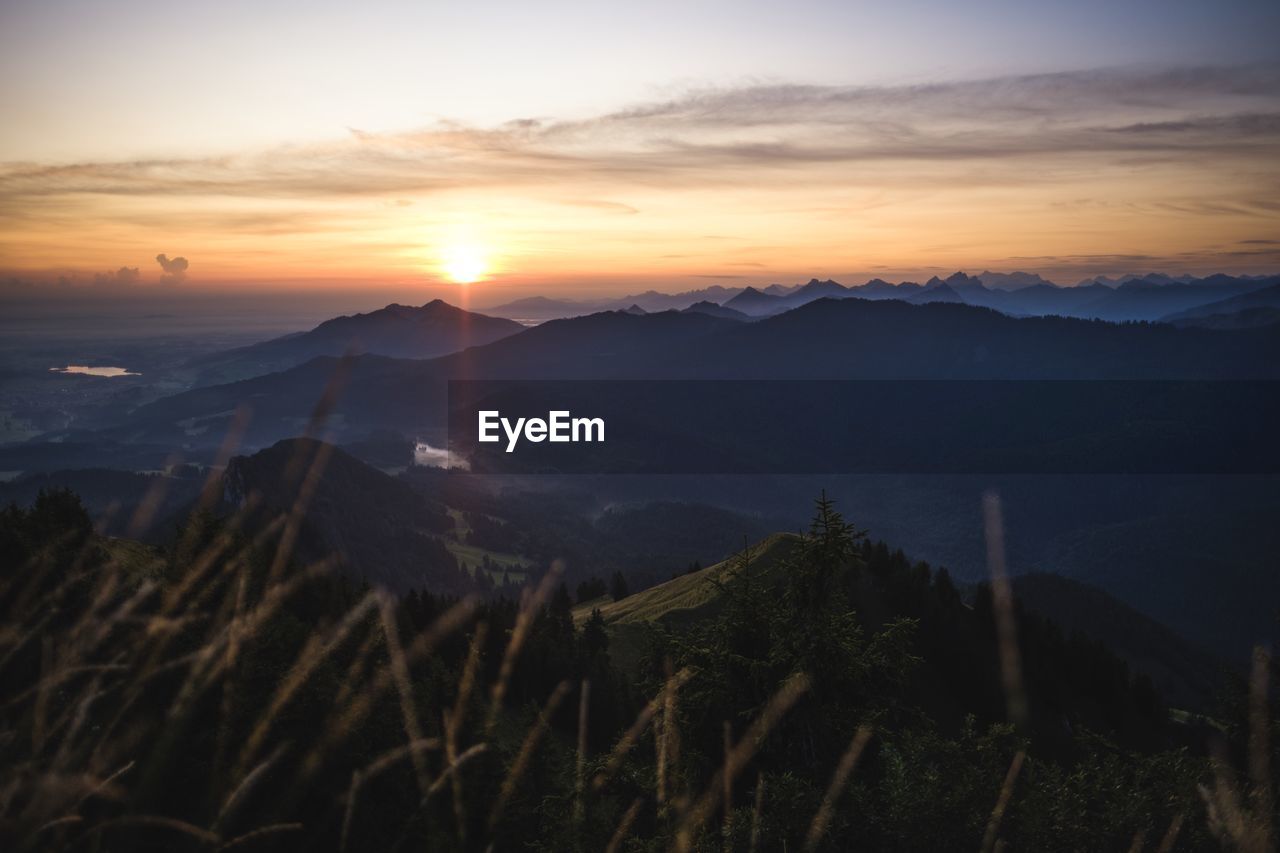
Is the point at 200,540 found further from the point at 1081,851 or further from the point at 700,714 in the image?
the point at 1081,851

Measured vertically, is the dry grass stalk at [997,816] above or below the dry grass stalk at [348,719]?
above

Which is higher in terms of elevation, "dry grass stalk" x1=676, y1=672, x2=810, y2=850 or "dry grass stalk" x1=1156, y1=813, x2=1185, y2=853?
"dry grass stalk" x1=676, y1=672, x2=810, y2=850

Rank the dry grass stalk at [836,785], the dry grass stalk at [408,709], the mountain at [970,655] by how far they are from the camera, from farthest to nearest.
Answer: the mountain at [970,655] → the dry grass stalk at [408,709] → the dry grass stalk at [836,785]

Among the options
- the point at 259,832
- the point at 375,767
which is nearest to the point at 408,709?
the point at 375,767

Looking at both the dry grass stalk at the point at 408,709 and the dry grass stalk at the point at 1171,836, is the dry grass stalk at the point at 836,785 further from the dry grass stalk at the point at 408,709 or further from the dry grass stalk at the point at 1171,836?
the dry grass stalk at the point at 408,709

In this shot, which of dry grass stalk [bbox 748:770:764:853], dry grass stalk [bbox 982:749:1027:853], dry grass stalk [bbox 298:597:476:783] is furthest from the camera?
dry grass stalk [bbox 298:597:476:783]

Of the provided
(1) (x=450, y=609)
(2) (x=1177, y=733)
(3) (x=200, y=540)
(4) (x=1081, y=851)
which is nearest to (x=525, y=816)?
(4) (x=1081, y=851)

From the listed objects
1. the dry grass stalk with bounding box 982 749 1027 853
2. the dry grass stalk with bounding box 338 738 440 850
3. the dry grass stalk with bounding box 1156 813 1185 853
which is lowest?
the dry grass stalk with bounding box 338 738 440 850

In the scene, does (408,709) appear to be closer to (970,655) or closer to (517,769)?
(517,769)

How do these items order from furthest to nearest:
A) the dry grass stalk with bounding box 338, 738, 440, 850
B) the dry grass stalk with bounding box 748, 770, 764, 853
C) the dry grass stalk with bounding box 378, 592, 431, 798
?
the dry grass stalk with bounding box 378, 592, 431, 798 → the dry grass stalk with bounding box 338, 738, 440, 850 → the dry grass stalk with bounding box 748, 770, 764, 853

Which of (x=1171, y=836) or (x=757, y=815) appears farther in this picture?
(x=1171, y=836)

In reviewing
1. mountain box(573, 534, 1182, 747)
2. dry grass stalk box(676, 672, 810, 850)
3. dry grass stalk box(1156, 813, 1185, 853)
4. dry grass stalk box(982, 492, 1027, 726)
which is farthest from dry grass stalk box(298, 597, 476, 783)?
dry grass stalk box(982, 492, 1027, 726)

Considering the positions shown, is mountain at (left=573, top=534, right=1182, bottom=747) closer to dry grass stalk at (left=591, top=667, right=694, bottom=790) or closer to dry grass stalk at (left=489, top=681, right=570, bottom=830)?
dry grass stalk at (left=489, top=681, right=570, bottom=830)

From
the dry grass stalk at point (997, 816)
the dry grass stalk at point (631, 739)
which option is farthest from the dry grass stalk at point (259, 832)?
the dry grass stalk at point (997, 816)
